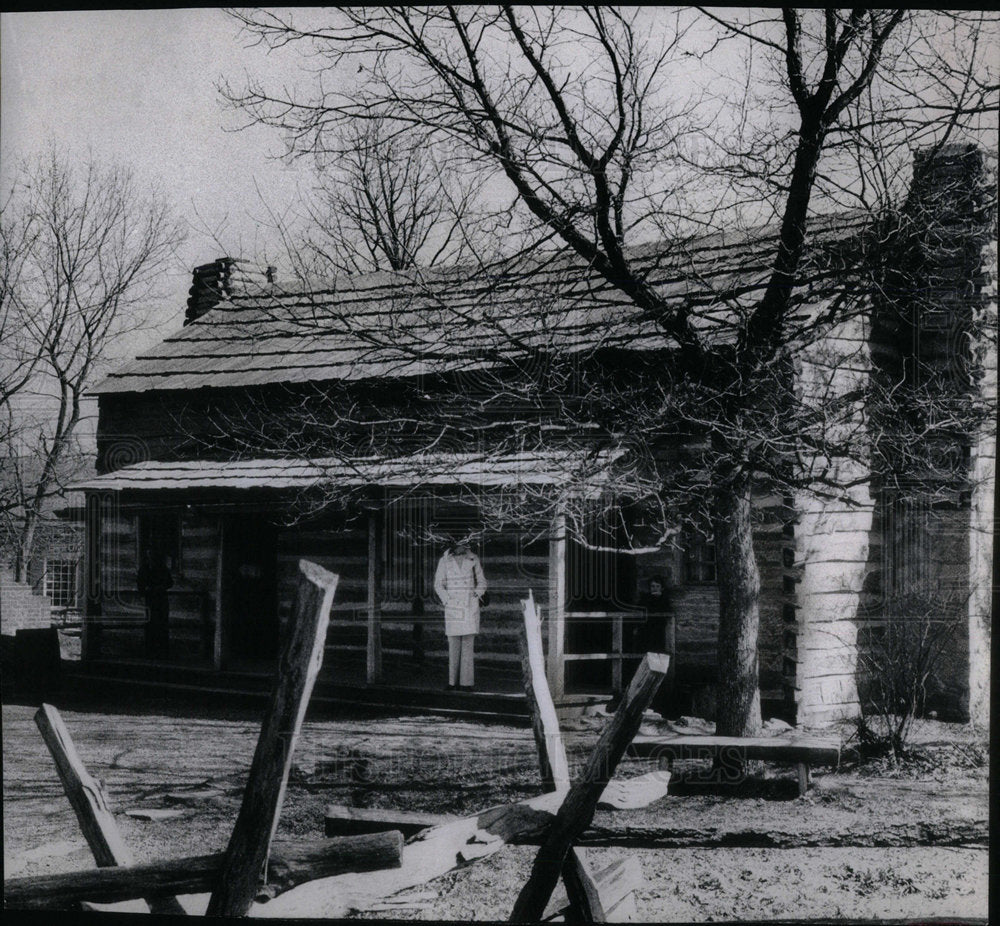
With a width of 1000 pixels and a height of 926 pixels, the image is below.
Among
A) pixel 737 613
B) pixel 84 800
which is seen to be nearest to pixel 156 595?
pixel 84 800

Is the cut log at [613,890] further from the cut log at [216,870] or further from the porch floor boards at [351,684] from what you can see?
the cut log at [216,870]

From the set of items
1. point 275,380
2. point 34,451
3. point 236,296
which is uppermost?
point 236,296

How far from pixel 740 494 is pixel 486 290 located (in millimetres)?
1675

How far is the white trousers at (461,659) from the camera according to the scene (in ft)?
16.0

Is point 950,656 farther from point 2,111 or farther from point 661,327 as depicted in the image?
point 2,111

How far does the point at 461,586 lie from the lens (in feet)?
15.5

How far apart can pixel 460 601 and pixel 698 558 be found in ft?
4.16

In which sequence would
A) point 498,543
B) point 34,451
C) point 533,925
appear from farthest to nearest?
point 34,451 → point 498,543 → point 533,925

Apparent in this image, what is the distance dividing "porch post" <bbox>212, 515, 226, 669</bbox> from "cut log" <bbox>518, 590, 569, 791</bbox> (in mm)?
1784

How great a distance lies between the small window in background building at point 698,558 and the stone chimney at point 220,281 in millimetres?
2646

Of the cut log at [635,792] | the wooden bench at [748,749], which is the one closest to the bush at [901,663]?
the wooden bench at [748,749]

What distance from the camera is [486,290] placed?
4695 millimetres

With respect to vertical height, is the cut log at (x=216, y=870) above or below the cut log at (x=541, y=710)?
below

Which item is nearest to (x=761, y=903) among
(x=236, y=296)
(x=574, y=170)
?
(x=574, y=170)
